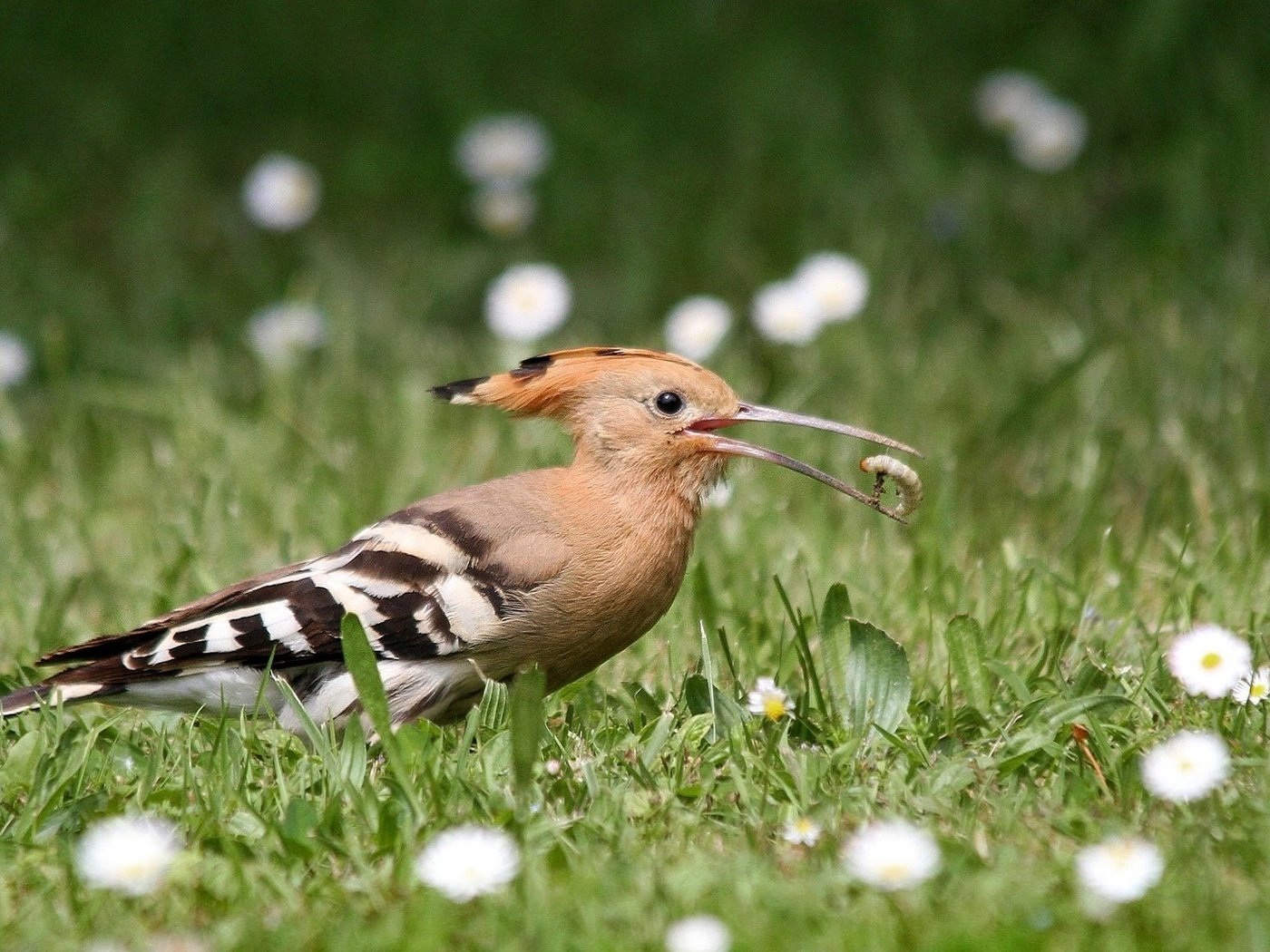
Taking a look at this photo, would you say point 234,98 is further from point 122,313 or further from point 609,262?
point 609,262

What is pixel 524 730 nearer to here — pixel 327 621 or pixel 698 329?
pixel 327 621

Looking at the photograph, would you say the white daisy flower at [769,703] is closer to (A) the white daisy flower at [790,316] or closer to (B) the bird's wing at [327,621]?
(B) the bird's wing at [327,621]

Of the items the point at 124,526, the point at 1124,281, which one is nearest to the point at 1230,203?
the point at 1124,281

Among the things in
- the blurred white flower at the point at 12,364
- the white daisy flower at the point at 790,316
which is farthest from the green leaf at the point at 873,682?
the blurred white flower at the point at 12,364

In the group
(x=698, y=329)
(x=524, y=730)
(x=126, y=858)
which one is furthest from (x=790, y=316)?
(x=126, y=858)

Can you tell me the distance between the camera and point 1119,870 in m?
2.36

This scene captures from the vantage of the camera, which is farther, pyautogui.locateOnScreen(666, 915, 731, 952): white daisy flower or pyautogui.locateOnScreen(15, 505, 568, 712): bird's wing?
pyautogui.locateOnScreen(15, 505, 568, 712): bird's wing

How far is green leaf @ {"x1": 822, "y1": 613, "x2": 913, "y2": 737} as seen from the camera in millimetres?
3146

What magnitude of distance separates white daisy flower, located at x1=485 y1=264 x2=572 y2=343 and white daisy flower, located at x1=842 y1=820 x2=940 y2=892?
2.87m

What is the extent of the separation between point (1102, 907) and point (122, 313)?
4359 mm

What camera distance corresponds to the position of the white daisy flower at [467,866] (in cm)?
245

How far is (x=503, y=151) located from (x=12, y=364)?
1.88 meters

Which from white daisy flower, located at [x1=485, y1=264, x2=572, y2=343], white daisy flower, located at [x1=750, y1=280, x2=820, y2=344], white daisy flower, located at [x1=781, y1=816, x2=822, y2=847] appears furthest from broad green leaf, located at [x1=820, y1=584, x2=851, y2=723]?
white daisy flower, located at [x1=485, y1=264, x2=572, y2=343]

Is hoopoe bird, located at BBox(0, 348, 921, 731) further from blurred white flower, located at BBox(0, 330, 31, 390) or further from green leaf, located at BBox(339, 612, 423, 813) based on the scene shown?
blurred white flower, located at BBox(0, 330, 31, 390)
